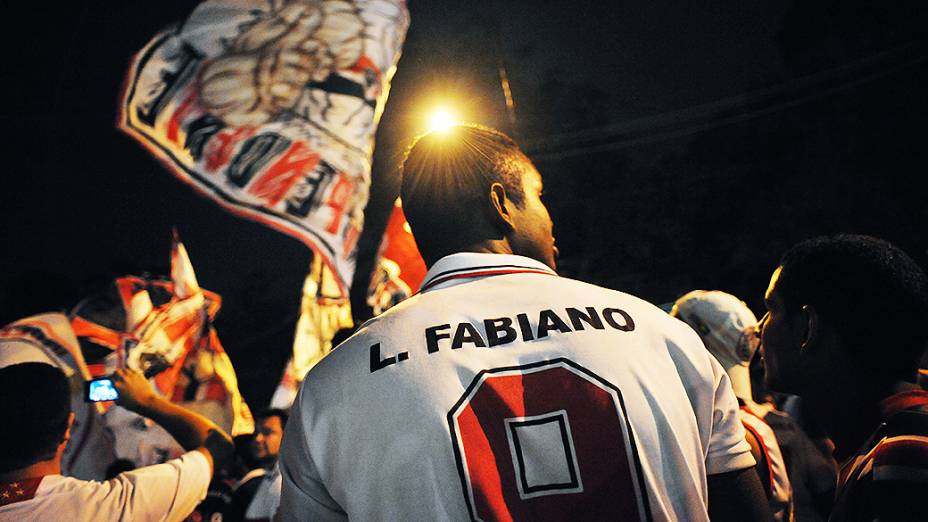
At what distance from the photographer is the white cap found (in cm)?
262

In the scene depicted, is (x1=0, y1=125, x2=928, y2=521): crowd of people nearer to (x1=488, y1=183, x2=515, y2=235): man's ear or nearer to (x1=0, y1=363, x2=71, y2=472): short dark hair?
(x1=488, y1=183, x2=515, y2=235): man's ear

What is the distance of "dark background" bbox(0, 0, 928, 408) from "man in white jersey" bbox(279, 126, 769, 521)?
6747mm

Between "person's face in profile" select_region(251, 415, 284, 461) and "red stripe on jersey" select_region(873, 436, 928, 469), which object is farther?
"person's face in profile" select_region(251, 415, 284, 461)

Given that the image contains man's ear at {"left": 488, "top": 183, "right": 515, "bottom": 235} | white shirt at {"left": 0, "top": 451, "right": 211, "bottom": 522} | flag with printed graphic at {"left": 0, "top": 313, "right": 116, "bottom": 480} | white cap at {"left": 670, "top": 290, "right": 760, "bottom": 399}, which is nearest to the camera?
man's ear at {"left": 488, "top": 183, "right": 515, "bottom": 235}

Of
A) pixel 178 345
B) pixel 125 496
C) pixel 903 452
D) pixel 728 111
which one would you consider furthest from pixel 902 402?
pixel 728 111

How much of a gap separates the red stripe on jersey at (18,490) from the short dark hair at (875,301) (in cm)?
249

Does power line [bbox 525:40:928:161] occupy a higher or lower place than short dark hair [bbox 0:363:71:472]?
higher

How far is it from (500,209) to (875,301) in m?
0.96

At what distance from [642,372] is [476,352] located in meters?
0.34

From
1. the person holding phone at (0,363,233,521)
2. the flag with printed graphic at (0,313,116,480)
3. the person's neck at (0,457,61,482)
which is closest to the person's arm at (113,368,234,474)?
the person holding phone at (0,363,233,521)

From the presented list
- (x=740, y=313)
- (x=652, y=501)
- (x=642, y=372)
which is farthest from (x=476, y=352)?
(x=740, y=313)

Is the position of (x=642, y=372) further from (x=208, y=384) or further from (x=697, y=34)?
(x=697, y=34)

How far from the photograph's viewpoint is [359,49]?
7574mm

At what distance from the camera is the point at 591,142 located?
17750 mm
